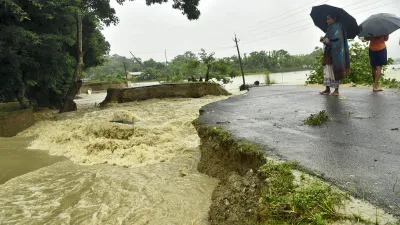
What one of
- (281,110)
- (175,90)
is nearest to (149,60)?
(175,90)

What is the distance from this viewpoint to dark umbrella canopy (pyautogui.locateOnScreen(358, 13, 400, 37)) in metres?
7.05

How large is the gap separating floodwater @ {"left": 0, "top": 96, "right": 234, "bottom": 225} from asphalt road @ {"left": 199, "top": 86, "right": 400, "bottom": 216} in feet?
3.47

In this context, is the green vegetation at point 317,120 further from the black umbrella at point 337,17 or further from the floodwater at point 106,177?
the black umbrella at point 337,17

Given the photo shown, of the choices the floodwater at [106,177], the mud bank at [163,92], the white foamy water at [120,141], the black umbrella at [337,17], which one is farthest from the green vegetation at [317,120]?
the mud bank at [163,92]

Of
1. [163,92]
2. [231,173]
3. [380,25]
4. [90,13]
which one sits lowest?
[231,173]

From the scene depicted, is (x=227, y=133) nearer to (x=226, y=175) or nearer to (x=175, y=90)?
(x=226, y=175)

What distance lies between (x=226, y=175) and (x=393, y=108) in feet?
11.0

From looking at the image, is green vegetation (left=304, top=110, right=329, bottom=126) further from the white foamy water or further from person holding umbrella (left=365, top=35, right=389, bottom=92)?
person holding umbrella (left=365, top=35, right=389, bottom=92)

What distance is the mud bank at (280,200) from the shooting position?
72.4 inches

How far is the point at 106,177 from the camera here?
16.5ft

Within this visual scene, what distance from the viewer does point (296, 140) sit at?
12.4ft

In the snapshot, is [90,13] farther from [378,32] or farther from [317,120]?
[317,120]

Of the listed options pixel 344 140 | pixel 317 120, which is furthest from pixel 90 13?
pixel 344 140

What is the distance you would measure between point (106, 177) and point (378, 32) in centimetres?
668
